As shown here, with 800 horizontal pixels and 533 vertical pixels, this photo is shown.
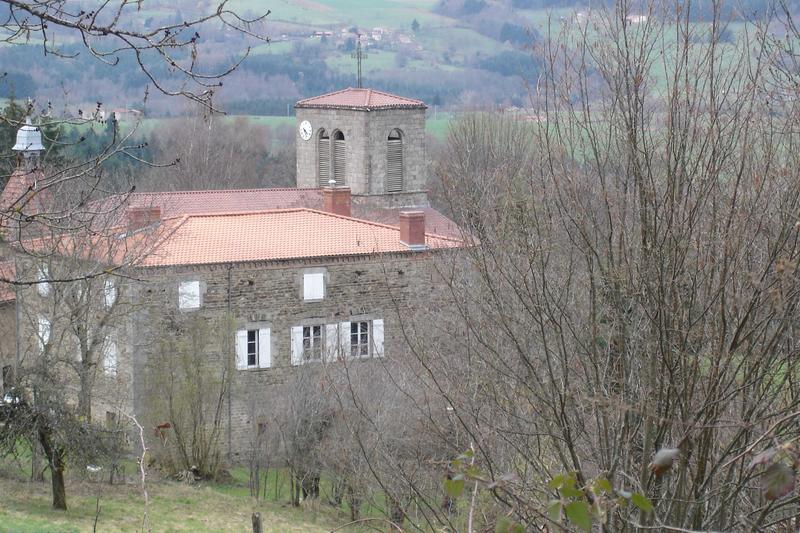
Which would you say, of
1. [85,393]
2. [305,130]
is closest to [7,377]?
[85,393]

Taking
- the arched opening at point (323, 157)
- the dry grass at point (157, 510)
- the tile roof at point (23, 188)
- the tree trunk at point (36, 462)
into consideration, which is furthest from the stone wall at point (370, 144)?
the tile roof at point (23, 188)

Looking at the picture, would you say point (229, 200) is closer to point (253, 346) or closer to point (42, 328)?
point (253, 346)

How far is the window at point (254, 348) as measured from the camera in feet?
94.6

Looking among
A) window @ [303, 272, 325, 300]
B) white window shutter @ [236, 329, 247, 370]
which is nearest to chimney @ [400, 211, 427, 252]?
window @ [303, 272, 325, 300]

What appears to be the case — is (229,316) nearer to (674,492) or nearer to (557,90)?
(557,90)

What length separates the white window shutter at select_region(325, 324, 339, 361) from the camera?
1072 inches

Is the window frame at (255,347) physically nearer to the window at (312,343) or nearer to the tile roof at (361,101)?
the window at (312,343)

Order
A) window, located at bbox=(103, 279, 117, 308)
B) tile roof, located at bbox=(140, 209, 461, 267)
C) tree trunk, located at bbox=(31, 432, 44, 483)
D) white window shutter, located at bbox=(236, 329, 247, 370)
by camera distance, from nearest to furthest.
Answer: tree trunk, located at bbox=(31, 432, 44, 483)
window, located at bbox=(103, 279, 117, 308)
tile roof, located at bbox=(140, 209, 461, 267)
white window shutter, located at bbox=(236, 329, 247, 370)

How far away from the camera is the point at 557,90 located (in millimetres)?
8055

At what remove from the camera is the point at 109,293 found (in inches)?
984

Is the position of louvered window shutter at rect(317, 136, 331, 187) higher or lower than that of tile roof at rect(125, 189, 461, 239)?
higher

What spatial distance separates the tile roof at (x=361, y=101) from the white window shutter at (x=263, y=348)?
15.4m

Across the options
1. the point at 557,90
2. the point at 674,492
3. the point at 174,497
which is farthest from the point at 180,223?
the point at 674,492

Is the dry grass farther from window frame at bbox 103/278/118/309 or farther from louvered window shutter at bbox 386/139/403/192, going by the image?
louvered window shutter at bbox 386/139/403/192
